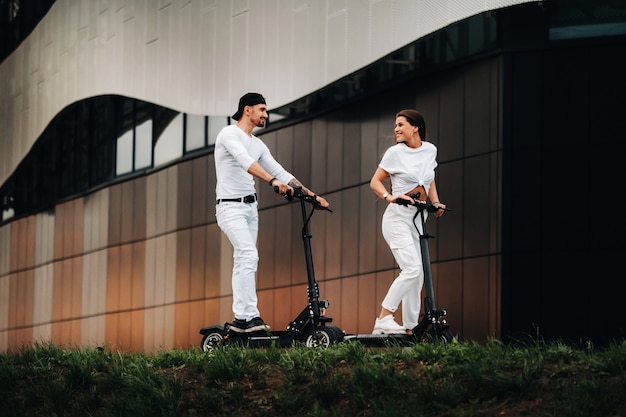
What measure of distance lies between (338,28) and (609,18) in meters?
4.65

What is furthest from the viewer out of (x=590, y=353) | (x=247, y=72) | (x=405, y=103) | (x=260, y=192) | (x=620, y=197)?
(x=260, y=192)

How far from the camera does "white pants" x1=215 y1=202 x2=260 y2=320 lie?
42.6 feet

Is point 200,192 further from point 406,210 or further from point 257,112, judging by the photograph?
point 406,210

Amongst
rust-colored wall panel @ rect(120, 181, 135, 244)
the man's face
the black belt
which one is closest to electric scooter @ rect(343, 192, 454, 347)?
the black belt

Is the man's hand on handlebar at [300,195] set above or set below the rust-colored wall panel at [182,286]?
above

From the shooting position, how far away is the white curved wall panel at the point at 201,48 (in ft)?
66.5

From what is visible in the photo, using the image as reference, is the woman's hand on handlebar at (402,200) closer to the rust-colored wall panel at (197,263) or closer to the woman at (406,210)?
the woman at (406,210)

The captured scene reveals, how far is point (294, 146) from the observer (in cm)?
2430

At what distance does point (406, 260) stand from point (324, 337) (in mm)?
1301

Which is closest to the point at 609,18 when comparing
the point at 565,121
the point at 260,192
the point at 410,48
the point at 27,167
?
the point at 565,121

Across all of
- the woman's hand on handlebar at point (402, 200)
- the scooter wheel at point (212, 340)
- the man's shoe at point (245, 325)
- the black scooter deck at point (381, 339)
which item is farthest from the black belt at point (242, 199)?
the black scooter deck at point (381, 339)

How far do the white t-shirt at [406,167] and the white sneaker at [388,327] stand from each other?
1346 mm

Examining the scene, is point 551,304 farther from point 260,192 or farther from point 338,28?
point 260,192

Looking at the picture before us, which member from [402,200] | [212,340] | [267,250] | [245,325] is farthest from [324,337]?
[267,250]
